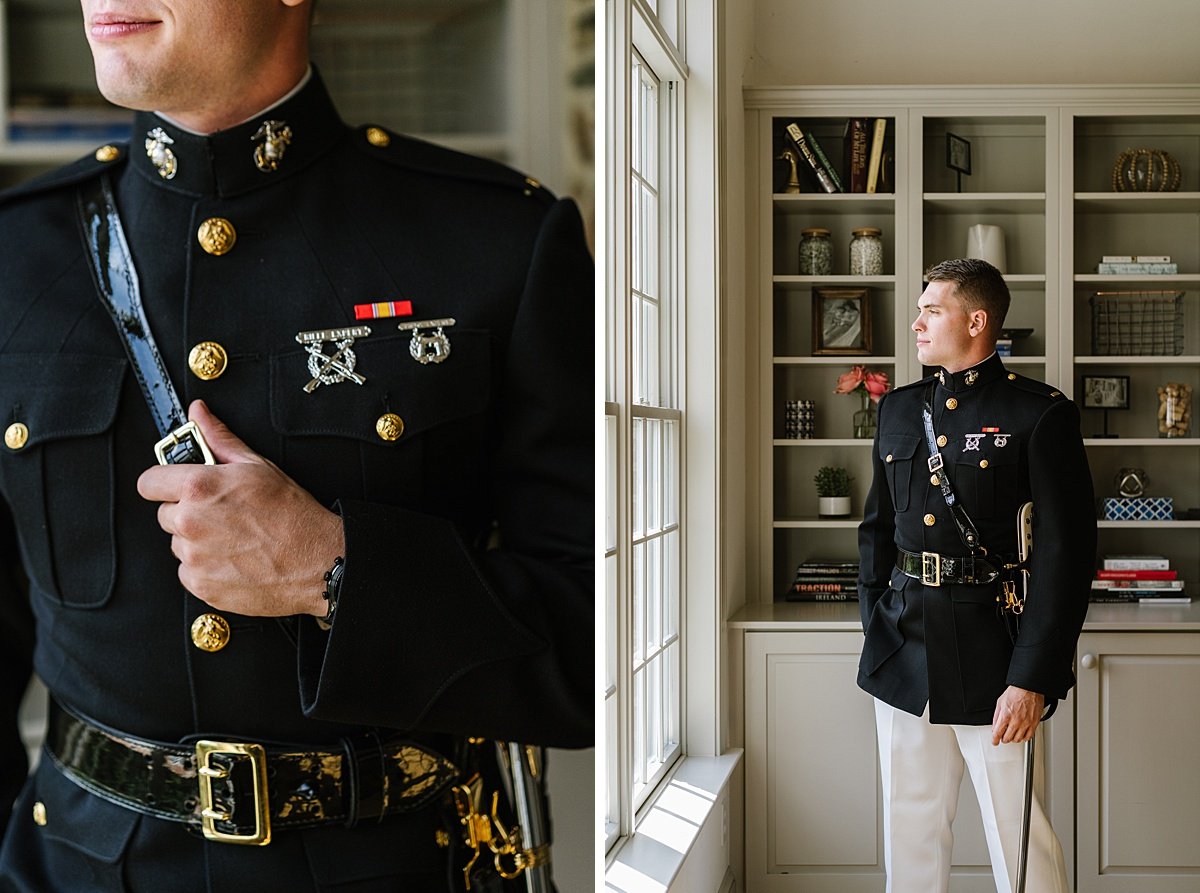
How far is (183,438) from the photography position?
33.2 inches

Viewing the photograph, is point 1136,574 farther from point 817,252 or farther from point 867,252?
point 817,252

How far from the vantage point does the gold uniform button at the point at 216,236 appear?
2.88 ft

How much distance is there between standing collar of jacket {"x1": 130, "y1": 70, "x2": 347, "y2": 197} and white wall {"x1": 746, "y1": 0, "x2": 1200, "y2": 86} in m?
3.24

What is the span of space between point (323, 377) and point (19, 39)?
343mm

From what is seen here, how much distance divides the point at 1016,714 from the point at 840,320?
153 centimetres

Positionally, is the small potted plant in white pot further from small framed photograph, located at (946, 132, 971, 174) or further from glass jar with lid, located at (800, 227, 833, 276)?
small framed photograph, located at (946, 132, 971, 174)

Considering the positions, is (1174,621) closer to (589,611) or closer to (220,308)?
(589,611)

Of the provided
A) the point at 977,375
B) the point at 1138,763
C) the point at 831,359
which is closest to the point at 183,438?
the point at 977,375

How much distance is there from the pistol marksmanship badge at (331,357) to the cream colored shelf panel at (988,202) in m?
3.11

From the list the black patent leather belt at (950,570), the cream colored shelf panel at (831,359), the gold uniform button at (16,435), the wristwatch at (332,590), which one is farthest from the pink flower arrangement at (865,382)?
the gold uniform button at (16,435)

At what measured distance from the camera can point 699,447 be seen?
122 inches

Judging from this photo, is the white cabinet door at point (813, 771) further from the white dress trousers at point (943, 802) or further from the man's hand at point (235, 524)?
the man's hand at point (235, 524)

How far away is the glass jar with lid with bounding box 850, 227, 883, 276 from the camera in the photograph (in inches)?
146

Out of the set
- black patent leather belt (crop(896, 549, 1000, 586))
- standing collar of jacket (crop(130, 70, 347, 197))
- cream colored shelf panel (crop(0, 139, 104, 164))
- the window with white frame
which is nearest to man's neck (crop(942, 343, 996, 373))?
black patent leather belt (crop(896, 549, 1000, 586))
